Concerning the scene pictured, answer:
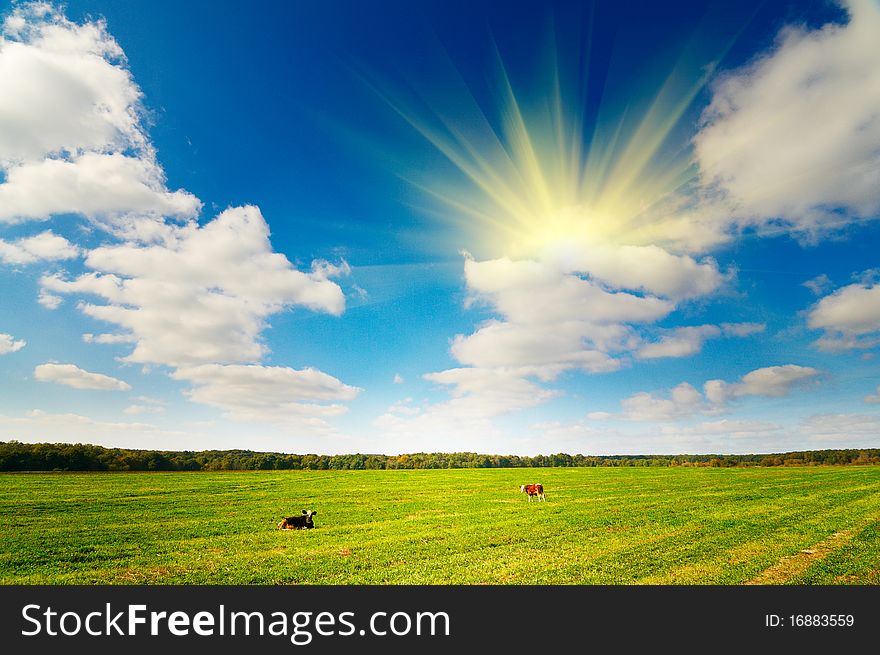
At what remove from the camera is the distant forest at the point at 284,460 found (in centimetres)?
8044

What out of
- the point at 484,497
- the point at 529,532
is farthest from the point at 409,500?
the point at 529,532

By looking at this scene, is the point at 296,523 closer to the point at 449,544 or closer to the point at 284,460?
the point at 449,544

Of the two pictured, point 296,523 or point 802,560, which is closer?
point 802,560

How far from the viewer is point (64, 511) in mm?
28016

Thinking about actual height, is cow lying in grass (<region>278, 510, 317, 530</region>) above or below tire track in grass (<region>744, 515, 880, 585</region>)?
below

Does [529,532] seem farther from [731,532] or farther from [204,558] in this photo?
[204,558]

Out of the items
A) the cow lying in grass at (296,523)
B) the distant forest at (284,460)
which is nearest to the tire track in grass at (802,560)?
the cow lying in grass at (296,523)

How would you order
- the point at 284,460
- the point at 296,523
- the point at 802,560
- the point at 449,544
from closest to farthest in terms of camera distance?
1. the point at 802,560
2. the point at 449,544
3. the point at 296,523
4. the point at 284,460

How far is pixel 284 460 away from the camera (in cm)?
12469

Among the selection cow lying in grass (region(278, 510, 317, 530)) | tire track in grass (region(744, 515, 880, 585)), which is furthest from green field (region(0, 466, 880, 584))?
cow lying in grass (region(278, 510, 317, 530))

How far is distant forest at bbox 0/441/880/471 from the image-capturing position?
264ft

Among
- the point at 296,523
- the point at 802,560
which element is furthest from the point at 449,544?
the point at 802,560

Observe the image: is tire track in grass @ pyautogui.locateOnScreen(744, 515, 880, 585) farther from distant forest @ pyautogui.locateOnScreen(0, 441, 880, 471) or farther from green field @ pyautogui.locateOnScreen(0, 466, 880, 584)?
distant forest @ pyautogui.locateOnScreen(0, 441, 880, 471)

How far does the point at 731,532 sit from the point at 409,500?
903 inches
